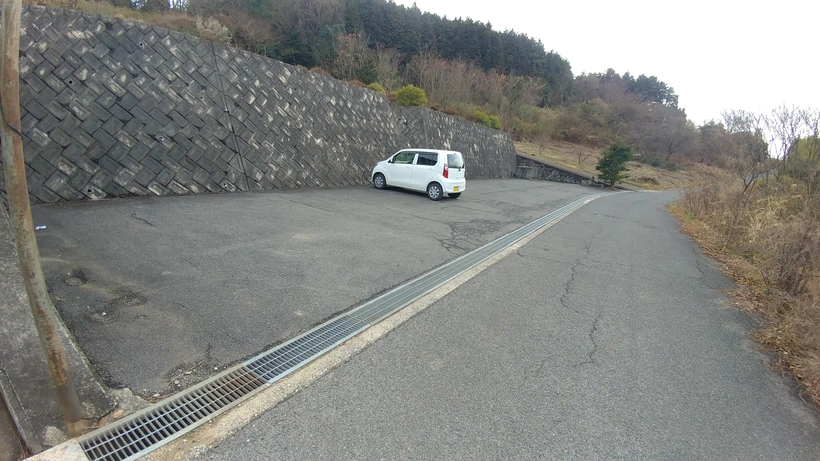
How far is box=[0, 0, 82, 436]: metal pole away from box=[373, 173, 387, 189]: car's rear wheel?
12.0m

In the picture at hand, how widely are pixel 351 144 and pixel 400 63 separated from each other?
93.8 feet

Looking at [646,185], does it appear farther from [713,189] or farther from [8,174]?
[8,174]

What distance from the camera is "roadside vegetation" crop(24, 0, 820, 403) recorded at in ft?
15.5

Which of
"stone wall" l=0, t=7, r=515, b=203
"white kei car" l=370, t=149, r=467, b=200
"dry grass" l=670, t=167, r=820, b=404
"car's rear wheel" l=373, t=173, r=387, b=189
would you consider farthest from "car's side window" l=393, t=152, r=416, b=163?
"dry grass" l=670, t=167, r=820, b=404

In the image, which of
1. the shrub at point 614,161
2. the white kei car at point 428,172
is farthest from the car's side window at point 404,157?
the shrub at point 614,161

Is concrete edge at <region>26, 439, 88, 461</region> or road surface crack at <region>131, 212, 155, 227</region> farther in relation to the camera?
road surface crack at <region>131, 212, 155, 227</region>

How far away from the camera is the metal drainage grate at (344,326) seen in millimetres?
2867

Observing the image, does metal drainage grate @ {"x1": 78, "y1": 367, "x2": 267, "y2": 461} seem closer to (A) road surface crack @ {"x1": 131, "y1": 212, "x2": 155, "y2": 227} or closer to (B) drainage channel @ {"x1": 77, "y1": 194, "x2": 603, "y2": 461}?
(B) drainage channel @ {"x1": 77, "y1": 194, "x2": 603, "y2": 461}

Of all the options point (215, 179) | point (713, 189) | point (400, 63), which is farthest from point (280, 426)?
point (400, 63)

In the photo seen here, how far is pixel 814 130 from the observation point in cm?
878

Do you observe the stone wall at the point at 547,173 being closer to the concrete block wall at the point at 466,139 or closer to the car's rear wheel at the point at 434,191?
the concrete block wall at the point at 466,139

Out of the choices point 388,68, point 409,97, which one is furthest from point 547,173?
point 409,97

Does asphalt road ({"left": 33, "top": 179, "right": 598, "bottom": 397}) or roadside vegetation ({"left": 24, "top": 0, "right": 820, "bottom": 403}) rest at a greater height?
roadside vegetation ({"left": 24, "top": 0, "right": 820, "bottom": 403})

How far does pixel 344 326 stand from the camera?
3.57m
